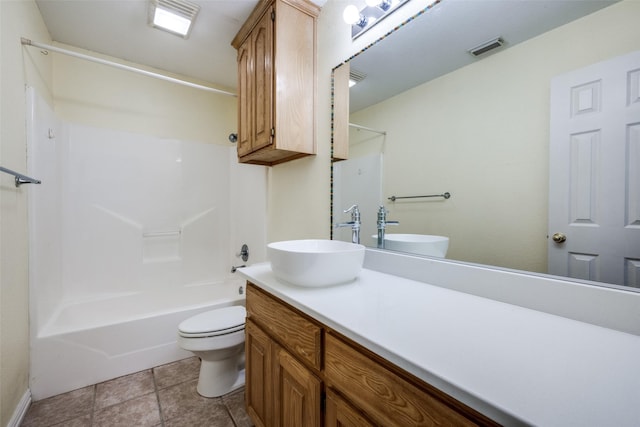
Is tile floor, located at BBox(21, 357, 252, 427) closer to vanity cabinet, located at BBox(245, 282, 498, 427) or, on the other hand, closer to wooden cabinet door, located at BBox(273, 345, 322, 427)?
vanity cabinet, located at BBox(245, 282, 498, 427)

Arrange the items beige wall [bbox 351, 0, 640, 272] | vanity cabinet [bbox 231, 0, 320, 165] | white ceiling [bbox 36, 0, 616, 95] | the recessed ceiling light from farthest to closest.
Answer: the recessed ceiling light, vanity cabinet [bbox 231, 0, 320, 165], white ceiling [bbox 36, 0, 616, 95], beige wall [bbox 351, 0, 640, 272]

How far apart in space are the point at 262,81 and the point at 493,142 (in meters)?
1.31

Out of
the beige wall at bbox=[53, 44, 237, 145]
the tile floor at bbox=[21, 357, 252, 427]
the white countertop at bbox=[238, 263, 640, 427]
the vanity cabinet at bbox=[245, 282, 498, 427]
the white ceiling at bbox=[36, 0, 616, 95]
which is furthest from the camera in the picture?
the beige wall at bbox=[53, 44, 237, 145]

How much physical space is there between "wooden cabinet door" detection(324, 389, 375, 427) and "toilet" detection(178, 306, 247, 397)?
39.4 inches

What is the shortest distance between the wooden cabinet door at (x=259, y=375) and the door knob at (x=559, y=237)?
1.06 m

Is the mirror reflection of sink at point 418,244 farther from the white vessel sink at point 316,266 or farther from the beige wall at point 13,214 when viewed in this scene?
the beige wall at point 13,214

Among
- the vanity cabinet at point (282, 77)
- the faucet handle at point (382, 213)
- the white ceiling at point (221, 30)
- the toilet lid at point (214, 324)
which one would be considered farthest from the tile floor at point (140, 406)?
the white ceiling at point (221, 30)

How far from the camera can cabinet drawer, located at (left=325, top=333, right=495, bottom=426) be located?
48cm

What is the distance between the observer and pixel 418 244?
119 cm

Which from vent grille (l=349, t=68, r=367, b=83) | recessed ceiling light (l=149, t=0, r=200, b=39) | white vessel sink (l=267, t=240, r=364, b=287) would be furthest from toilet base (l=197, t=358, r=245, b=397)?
recessed ceiling light (l=149, t=0, r=200, b=39)

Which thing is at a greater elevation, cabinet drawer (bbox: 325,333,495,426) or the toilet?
cabinet drawer (bbox: 325,333,495,426)

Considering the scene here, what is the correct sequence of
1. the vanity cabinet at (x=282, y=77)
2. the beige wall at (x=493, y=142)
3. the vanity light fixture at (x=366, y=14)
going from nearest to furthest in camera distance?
the beige wall at (x=493, y=142) → the vanity light fixture at (x=366, y=14) → the vanity cabinet at (x=282, y=77)

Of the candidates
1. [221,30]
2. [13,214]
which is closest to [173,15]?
[221,30]

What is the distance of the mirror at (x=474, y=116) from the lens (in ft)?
2.64
